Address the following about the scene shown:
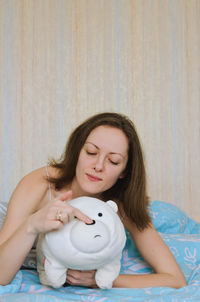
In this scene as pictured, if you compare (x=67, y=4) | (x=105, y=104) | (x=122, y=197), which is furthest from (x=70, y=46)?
(x=122, y=197)

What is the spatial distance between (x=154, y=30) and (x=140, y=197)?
6.87ft

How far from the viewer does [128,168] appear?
5.15 feet

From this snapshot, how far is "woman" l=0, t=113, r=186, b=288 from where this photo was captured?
1180 mm

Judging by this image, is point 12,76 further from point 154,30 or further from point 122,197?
point 122,197

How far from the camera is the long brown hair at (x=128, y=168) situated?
1496 mm

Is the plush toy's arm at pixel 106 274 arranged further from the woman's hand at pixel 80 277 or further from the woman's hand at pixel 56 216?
the woman's hand at pixel 56 216

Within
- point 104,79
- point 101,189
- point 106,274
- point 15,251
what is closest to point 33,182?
point 101,189

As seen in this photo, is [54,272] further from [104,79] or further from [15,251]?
[104,79]

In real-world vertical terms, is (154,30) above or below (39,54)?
above

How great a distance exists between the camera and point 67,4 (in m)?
3.02

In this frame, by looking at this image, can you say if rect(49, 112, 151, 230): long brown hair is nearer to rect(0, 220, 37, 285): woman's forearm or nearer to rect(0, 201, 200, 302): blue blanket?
rect(0, 201, 200, 302): blue blanket

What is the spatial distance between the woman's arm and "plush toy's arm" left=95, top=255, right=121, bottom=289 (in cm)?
20

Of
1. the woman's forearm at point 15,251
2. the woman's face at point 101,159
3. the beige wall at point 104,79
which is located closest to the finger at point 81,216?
the woman's forearm at point 15,251

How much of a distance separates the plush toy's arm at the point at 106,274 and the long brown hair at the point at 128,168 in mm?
393
